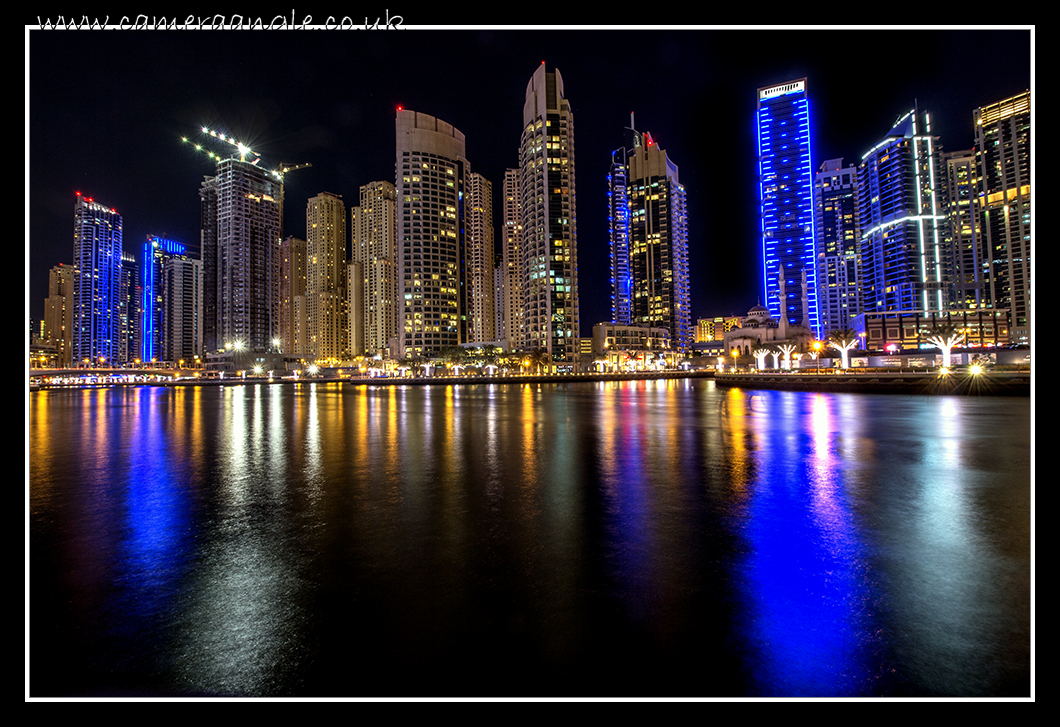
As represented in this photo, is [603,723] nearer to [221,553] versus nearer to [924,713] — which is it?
Result: [924,713]

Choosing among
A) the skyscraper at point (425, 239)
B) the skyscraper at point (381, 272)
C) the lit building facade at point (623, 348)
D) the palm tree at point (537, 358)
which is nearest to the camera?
the palm tree at point (537, 358)

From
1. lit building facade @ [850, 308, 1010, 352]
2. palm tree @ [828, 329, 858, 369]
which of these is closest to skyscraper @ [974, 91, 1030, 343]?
lit building facade @ [850, 308, 1010, 352]

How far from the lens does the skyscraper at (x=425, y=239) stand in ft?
456

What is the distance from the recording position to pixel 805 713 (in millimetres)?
3449

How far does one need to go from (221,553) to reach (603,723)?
549 centimetres

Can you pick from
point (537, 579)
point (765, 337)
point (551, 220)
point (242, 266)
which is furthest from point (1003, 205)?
point (242, 266)

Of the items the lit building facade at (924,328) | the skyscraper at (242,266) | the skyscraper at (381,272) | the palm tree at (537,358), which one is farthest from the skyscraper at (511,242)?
the lit building facade at (924,328)

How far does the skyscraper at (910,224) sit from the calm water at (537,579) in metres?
170

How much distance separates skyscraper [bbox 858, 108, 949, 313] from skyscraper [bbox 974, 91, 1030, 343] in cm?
1289

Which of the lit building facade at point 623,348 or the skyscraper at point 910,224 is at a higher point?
the skyscraper at point 910,224

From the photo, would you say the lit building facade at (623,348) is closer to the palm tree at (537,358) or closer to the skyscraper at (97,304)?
the palm tree at (537,358)

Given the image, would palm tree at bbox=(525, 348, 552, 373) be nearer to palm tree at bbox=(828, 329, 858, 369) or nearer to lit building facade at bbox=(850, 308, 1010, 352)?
palm tree at bbox=(828, 329, 858, 369)

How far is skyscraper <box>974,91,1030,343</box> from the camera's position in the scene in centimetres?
→ 12388

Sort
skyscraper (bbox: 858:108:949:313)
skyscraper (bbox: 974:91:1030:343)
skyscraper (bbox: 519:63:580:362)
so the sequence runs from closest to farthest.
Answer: skyscraper (bbox: 974:91:1030:343) < skyscraper (bbox: 519:63:580:362) < skyscraper (bbox: 858:108:949:313)
